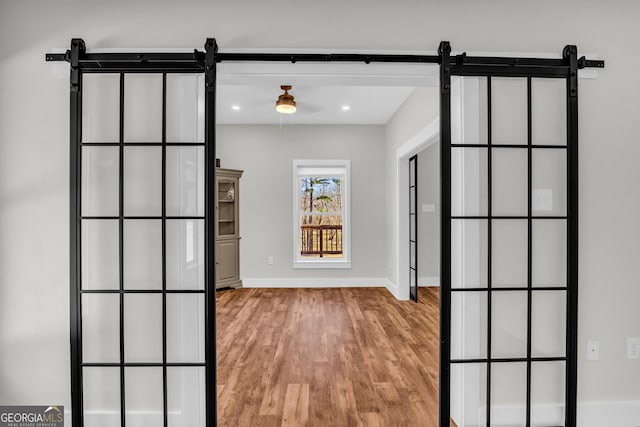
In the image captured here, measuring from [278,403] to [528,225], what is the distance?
1.89m

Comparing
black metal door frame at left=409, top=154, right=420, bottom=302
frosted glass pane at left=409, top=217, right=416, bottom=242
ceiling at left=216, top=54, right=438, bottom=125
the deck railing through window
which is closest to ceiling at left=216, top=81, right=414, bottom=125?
ceiling at left=216, top=54, right=438, bottom=125

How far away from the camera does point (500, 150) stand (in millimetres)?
2080

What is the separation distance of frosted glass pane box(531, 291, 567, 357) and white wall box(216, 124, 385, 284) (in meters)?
3.95

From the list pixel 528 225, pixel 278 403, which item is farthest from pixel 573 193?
pixel 278 403

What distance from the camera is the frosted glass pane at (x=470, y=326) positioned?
2.08 m

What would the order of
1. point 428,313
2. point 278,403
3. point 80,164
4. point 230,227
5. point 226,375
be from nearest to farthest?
1. point 80,164
2. point 278,403
3. point 226,375
4. point 428,313
5. point 230,227

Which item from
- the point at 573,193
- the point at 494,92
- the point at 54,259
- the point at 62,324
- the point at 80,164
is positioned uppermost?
the point at 494,92

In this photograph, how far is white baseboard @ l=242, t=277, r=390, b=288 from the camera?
19.8 ft

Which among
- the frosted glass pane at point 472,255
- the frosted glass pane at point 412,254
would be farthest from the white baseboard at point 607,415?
the frosted glass pane at point 412,254

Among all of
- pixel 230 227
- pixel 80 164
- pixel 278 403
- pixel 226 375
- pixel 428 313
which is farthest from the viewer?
pixel 230 227

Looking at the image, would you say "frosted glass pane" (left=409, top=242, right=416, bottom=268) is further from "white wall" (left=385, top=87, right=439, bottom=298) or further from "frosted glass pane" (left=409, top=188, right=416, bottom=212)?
"frosted glass pane" (left=409, top=188, right=416, bottom=212)

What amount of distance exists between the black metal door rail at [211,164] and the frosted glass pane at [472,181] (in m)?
0.13

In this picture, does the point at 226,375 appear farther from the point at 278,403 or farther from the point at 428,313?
the point at 428,313

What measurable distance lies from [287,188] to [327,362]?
11.5ft
